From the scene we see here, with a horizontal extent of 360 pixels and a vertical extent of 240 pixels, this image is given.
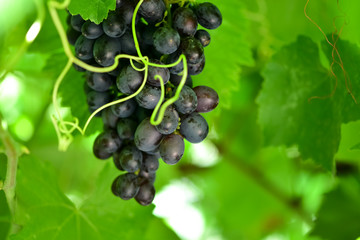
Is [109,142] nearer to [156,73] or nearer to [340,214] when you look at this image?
[156,73]

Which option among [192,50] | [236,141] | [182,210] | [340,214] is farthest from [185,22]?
[182,210]

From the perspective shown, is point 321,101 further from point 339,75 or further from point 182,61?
point 182,61

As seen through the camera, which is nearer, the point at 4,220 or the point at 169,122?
the point at 169,122

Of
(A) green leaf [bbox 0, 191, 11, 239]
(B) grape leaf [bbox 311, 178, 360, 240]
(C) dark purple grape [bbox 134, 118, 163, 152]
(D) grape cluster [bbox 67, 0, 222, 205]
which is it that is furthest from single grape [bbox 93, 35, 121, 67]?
(B) grape leaf [bbox 311, 178, 360, 240]

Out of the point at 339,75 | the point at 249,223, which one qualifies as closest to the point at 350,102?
the point at 339,75

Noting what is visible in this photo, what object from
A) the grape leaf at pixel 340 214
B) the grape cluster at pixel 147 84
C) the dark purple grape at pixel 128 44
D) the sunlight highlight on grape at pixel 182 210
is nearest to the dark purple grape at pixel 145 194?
the grape cluster at pixel 147 84

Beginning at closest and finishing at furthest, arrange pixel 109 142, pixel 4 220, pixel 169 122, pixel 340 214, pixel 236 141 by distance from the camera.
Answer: pixel 169 122 → pixel 109 142 → pixel 4 220 → pixel 340 214 → pixel 236 141
